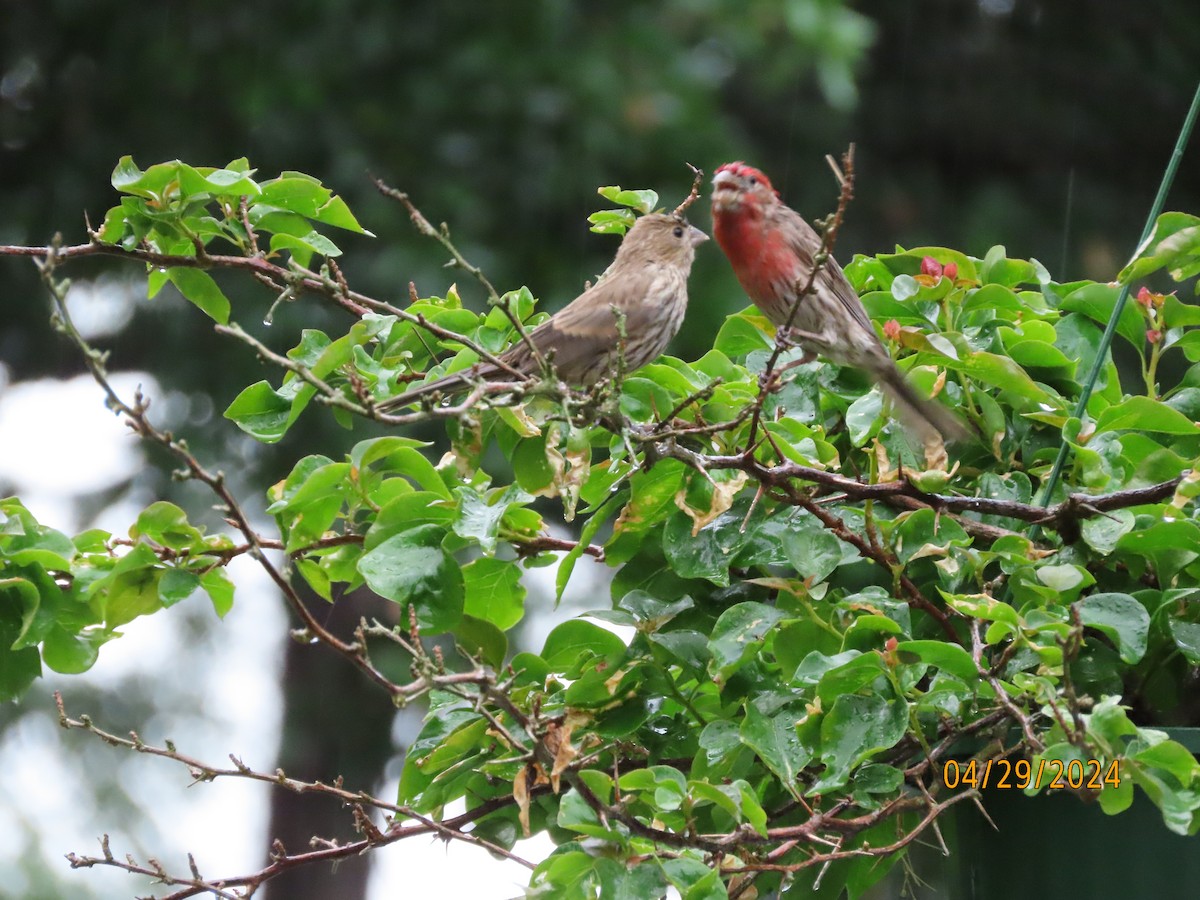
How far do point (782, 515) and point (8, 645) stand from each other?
3.07 feet

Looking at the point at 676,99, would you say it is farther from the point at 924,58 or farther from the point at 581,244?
the point at 924,58

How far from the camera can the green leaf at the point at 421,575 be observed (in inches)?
60.6

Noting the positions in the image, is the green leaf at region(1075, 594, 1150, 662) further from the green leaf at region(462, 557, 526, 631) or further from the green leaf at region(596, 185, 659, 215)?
the green leaf at region(596, 185, 659, 215)

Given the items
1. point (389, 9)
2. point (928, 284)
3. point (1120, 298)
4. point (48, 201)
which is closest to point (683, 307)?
point (928, 284)

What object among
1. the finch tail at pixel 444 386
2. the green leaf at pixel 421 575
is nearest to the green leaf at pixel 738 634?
the green leaf at pixel 421 575

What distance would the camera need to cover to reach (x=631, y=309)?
2.90m

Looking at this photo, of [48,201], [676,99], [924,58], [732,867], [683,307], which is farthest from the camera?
[924,58]

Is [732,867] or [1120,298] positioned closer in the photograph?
[732,867]

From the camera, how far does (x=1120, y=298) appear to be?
5.83 feet

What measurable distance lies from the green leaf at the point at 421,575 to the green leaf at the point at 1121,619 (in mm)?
645

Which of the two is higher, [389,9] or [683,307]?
[389,9]

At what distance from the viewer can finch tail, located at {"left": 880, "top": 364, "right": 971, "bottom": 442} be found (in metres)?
1.76

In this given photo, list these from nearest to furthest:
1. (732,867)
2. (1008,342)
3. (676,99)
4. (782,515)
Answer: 1. (732,867)
2. (782,515)
3. (1008,342)
4. (676,99)

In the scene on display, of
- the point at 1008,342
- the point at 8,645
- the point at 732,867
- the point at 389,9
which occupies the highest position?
the point at 389,9
